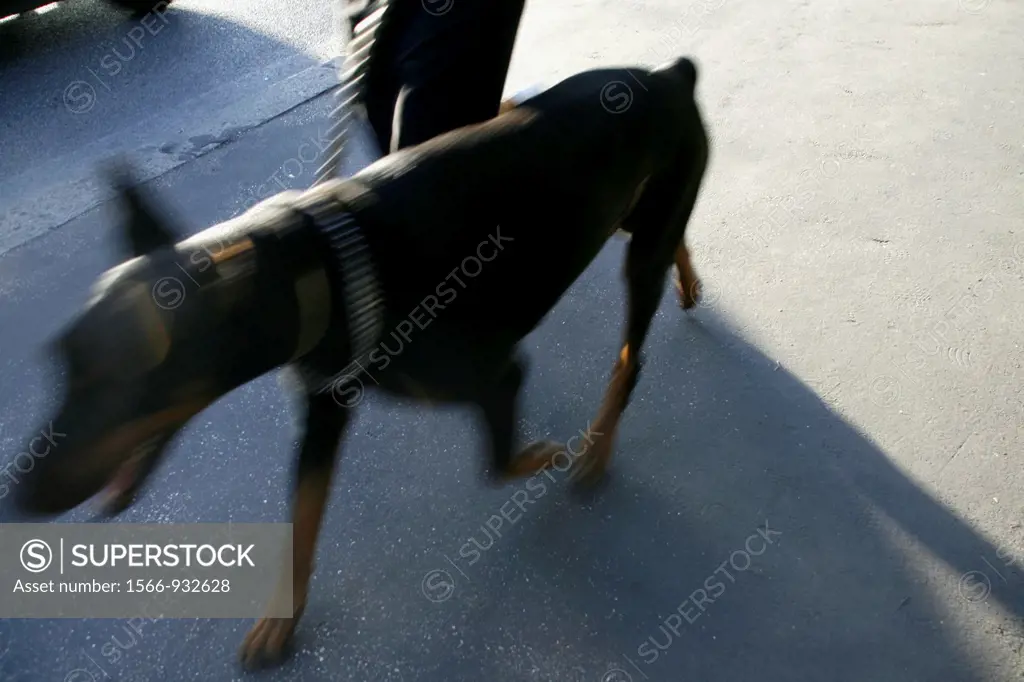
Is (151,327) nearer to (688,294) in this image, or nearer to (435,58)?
(435,58)

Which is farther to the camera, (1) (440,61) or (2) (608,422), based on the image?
(2) (608,422)

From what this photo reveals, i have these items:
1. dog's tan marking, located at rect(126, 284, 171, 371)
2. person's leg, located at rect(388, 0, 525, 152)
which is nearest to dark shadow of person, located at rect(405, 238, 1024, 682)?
person's leg, located at rect(388, 0, 525, 152)

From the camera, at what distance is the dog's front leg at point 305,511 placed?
1.65m

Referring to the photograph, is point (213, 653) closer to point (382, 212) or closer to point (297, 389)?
point (297, 389)

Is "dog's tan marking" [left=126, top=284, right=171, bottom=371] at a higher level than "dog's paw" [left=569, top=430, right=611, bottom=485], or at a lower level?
higher

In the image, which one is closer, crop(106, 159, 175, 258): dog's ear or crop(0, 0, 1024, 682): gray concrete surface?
crop(106, 159, 175, 258): dog's ear

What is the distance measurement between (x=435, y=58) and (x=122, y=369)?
118cm

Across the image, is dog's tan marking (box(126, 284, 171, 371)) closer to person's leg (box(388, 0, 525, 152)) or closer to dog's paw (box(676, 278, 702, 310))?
person's leg (box(388, 0, 525, 152))

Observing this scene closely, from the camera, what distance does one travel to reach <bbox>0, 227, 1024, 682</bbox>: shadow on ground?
6.05ft

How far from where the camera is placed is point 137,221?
1.21 meters

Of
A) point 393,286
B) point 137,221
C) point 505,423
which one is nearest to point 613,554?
point 505,423

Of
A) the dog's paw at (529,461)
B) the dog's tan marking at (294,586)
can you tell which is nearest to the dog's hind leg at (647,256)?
the dog's paw at (529,461)

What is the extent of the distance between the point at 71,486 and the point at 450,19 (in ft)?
4.55

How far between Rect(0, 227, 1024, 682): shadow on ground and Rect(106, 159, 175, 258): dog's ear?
1057mm
